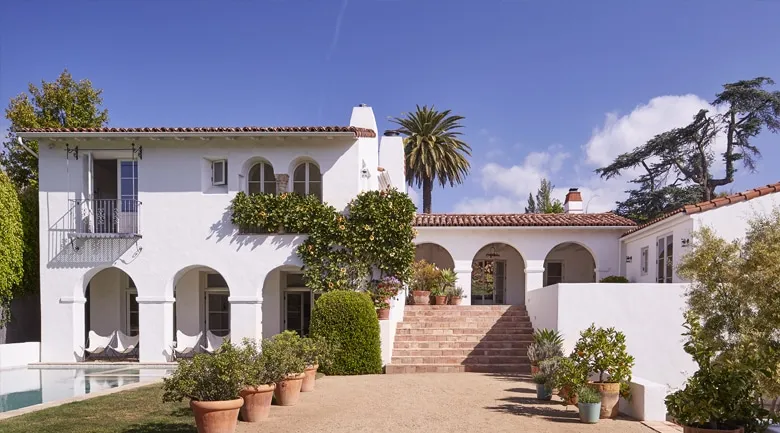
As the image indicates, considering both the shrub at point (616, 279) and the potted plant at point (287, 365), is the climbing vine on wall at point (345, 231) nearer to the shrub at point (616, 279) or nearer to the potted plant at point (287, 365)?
the potted plant at point (287, 365)

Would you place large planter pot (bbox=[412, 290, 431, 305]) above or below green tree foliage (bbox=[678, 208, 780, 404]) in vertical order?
below

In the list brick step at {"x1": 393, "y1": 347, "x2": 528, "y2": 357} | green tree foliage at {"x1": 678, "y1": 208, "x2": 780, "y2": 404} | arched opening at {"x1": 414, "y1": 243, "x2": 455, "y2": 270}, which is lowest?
brick step at {"x1": 393, "y1": 347, "x2": 528, "y2": 357}

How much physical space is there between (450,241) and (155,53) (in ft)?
37.5

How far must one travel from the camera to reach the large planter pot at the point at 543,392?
12.1 m

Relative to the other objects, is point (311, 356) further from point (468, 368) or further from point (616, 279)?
point (616, 279)

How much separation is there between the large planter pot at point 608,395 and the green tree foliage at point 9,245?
16410 mm

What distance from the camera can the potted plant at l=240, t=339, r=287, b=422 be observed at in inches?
378

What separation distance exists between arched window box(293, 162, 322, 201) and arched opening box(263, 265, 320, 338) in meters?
2.78

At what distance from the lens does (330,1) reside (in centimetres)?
1659

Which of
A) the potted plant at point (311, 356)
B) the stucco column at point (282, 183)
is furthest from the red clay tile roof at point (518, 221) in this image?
the potted plant at point (311, 356)

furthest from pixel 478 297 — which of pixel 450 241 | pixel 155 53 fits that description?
pixel 155 53

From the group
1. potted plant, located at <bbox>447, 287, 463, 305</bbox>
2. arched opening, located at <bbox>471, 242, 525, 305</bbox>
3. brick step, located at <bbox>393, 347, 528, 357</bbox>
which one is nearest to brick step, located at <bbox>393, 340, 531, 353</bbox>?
brick step, located at <bbox>393, 347, 528, 357</bbox>

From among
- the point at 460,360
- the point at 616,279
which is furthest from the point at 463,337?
the point at 616,279

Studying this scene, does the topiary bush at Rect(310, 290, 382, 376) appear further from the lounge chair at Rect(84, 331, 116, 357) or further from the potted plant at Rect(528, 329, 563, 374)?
the lounge chair at Rect(84, 331, 116, 357)
